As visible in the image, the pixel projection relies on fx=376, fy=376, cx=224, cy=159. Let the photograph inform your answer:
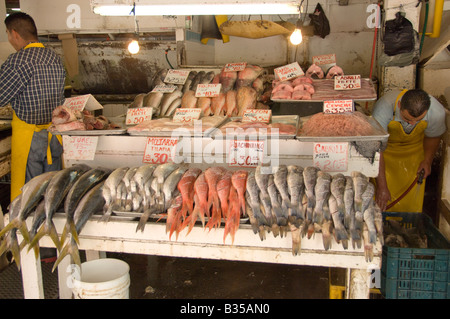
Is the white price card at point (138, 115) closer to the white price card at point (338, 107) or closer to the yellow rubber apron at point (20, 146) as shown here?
the yellow rubber apron at point (20, 146)

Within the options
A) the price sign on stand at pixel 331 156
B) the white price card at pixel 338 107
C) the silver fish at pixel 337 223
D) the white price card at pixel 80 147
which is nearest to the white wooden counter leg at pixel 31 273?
the white price card at pixel 80 147

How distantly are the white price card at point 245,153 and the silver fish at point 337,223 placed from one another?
0.84m

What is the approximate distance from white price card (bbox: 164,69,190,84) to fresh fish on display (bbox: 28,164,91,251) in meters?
2.11

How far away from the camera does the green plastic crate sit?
2.86 m

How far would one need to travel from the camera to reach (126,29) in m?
6.26

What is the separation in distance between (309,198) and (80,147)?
7.41 ft

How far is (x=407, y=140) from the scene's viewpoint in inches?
182

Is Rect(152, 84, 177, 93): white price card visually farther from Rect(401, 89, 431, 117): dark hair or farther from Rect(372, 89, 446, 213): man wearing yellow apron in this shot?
Rect(401, 89, 431, 117): dark hair

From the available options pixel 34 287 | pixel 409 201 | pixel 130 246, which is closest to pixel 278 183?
pixel 130 246

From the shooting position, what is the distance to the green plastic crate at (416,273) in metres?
2.86

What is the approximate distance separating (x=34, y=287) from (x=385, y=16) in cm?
501

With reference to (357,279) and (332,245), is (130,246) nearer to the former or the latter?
(332,245)

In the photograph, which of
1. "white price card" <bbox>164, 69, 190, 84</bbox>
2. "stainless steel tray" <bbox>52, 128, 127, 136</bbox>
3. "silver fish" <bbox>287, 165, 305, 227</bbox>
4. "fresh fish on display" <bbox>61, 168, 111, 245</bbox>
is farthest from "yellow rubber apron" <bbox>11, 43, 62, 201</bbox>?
"silver fish" <bbox>287, 165, 305, 227</bbox>

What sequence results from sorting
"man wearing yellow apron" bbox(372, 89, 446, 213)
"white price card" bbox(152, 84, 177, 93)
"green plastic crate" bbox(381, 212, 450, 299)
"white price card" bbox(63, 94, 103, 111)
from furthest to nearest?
"white price card" bbox(152, 84, 177, 93) < "man wearing yellow apron" bbox(372, 89, 446, 213) < "white price card" bbox(63, 94, 103, 111) < "green plastic crate" bbox(381, 212, 450, 299)
